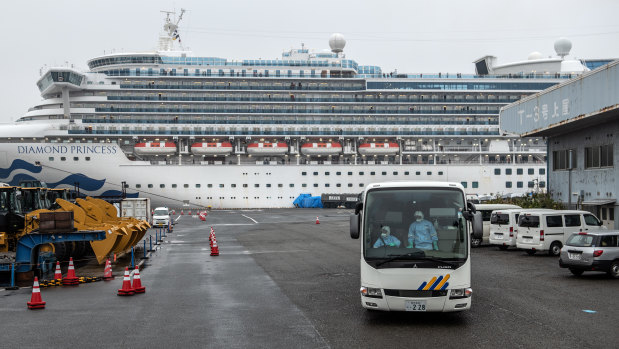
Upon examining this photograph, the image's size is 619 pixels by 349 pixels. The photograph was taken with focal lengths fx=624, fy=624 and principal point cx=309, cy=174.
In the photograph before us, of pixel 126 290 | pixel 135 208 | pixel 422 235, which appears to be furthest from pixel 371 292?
pixel 135 208

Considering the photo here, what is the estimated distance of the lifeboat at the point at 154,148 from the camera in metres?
61.9

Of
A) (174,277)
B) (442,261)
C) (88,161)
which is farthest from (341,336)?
A: (88,161)

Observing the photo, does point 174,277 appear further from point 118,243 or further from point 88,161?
point 88,161

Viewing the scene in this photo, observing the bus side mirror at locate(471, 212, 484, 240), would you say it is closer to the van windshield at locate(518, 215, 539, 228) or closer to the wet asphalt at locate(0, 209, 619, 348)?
the wet asphalt at locate(0, 209, 619, 348)

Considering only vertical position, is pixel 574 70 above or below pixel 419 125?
above

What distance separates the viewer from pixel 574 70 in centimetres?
7481

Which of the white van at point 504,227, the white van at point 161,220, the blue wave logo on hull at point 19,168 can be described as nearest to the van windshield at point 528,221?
the white van at point 504,227

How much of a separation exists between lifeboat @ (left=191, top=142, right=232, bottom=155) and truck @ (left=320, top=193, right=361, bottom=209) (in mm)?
10882

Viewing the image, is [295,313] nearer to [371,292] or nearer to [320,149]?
[371,292]

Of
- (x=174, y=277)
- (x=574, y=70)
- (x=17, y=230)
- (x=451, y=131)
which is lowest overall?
(x=174, y=277)

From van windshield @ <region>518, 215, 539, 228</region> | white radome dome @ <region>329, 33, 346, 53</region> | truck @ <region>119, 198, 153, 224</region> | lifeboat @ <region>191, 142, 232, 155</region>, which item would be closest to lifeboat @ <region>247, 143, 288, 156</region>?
lifeboat @ <region>191, 142, 232, 155</region>

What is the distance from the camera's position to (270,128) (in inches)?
2584

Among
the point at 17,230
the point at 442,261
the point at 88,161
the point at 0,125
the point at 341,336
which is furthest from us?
the point at 0,125

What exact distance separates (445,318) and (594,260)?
253 inches
